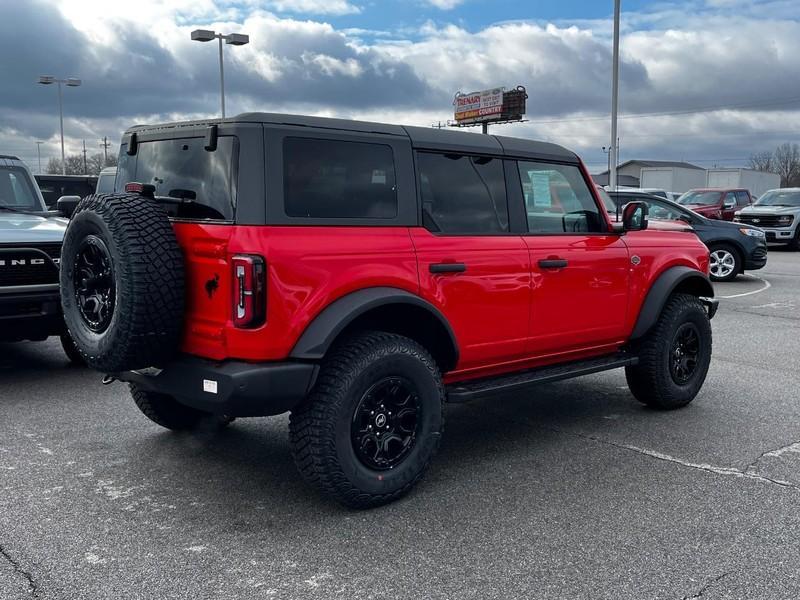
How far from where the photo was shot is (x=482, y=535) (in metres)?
3.75

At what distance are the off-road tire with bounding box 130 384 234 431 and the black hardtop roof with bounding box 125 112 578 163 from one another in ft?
5.39

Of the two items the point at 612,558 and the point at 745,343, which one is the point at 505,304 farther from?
the point at 745,343

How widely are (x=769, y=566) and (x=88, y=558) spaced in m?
2.91

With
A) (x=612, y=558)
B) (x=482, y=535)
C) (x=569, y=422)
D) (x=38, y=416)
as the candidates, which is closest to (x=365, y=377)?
(x=482, y=535)

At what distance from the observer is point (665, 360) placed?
5762 mm

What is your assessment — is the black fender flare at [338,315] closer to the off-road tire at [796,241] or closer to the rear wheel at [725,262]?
the rear wheel at [725,262]

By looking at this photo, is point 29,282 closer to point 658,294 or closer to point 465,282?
point 465,282

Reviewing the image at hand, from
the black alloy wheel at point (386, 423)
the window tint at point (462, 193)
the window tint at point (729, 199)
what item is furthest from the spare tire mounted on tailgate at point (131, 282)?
the window tint at point (729, 199)

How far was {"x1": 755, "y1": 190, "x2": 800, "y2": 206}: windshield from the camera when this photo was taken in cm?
2370

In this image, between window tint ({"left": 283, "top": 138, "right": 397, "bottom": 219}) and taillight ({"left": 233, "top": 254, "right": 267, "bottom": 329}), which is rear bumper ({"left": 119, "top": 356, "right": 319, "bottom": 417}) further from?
window tint ({"left": 283, "top": 138, "right": 397, "bottom": 219})

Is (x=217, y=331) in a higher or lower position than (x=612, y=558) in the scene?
higher

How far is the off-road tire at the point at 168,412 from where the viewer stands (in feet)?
16.8

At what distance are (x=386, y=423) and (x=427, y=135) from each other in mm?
1632

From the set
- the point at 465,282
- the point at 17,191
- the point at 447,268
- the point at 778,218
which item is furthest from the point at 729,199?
the point at 447,268
